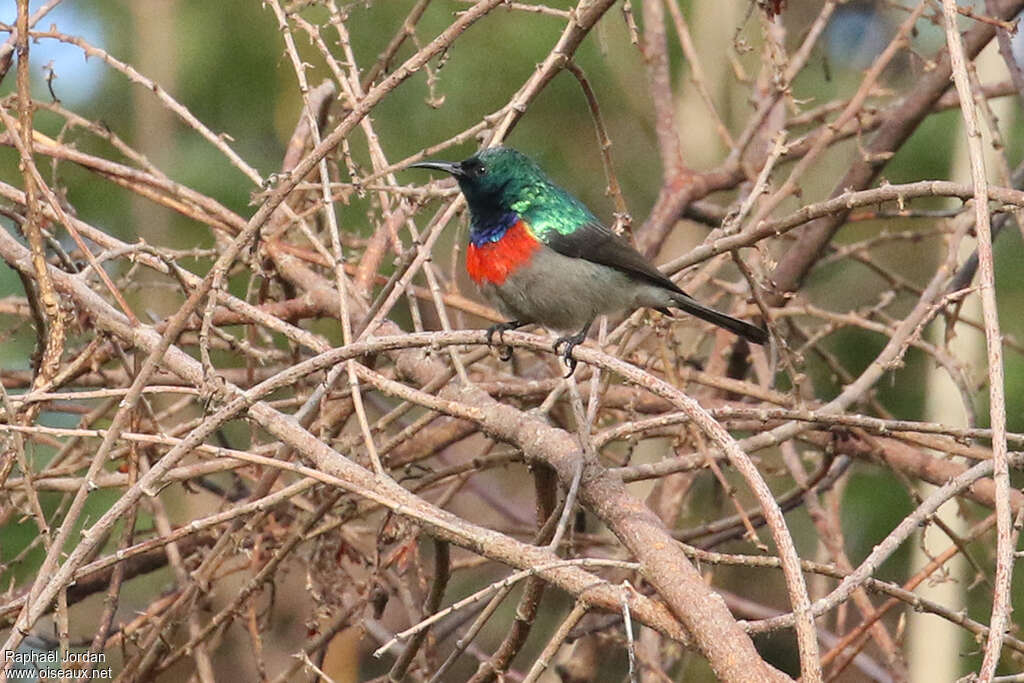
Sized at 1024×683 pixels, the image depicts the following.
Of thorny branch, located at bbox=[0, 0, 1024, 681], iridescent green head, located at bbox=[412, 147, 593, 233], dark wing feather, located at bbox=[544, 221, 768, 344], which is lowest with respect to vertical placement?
thorny branch, located at bbox=[0, 0, 1024, 681]

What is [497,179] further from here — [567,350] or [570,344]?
[567,350]

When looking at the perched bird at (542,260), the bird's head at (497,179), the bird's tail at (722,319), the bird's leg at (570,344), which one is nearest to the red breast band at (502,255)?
the perched bird at (542,260)

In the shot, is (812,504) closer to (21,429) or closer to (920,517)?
(920,517)

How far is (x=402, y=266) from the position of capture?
10.9 feet

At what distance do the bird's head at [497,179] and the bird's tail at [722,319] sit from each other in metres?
0.60

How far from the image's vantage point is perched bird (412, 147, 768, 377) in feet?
13.4

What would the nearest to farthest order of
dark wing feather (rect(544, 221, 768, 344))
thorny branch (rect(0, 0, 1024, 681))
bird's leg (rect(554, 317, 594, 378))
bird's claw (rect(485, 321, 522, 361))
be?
thorny branch (rect(0, 0, 1024, 681))
bird's leg (rect(554, 317, 594, 378))
bird's claw (rect(485, 321, 522, 361))
dark wing feather (rect(544, 221, 768, 344))

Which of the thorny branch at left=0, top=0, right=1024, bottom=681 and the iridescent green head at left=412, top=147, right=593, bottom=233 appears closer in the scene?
the thorny branch at left=0, top=0, right=1024, bottom=681

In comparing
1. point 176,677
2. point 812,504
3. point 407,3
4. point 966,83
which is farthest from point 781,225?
point 407,3

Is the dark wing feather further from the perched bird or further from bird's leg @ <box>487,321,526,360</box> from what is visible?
bird's leg @ <box>487,321,526,360</box>

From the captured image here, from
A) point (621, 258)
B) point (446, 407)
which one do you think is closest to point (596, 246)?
point (621, 258)

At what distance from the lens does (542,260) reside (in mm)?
4145

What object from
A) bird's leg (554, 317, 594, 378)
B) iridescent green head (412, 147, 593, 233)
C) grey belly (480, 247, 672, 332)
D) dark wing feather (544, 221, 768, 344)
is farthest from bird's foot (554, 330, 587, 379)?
iridescent green head (412, 147, 593, 233)

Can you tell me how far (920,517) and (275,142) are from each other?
1063 centimetres
